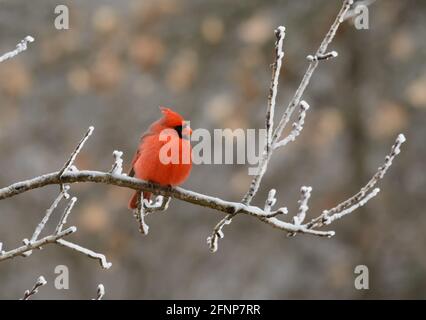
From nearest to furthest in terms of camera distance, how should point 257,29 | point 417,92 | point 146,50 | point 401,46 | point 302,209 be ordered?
point 302,209 → point 417,92 → point 401,46 → point 257,29 → point 146,50

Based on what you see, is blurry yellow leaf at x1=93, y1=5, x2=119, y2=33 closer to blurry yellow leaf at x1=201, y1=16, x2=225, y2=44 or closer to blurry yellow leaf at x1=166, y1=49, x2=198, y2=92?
blurry yellow leaf at x1=166, y1=49, x2=198, y2=92

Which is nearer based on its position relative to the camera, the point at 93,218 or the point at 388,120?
the point at 388,120

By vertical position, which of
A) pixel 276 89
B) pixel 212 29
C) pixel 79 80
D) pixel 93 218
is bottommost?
pixel 276 89

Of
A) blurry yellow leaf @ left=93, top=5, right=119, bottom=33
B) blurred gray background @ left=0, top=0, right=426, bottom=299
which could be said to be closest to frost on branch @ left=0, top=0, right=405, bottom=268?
blurred gray background @ left=0, top=0, right=426, bottom=299

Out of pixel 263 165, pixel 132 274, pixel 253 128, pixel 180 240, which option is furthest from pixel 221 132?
pixel 263 165

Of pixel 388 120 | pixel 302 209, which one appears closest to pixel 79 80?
pixel 388 120

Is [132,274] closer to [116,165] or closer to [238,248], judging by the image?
[238,248]

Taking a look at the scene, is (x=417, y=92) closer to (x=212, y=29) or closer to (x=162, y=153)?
(x=212, y=29)
